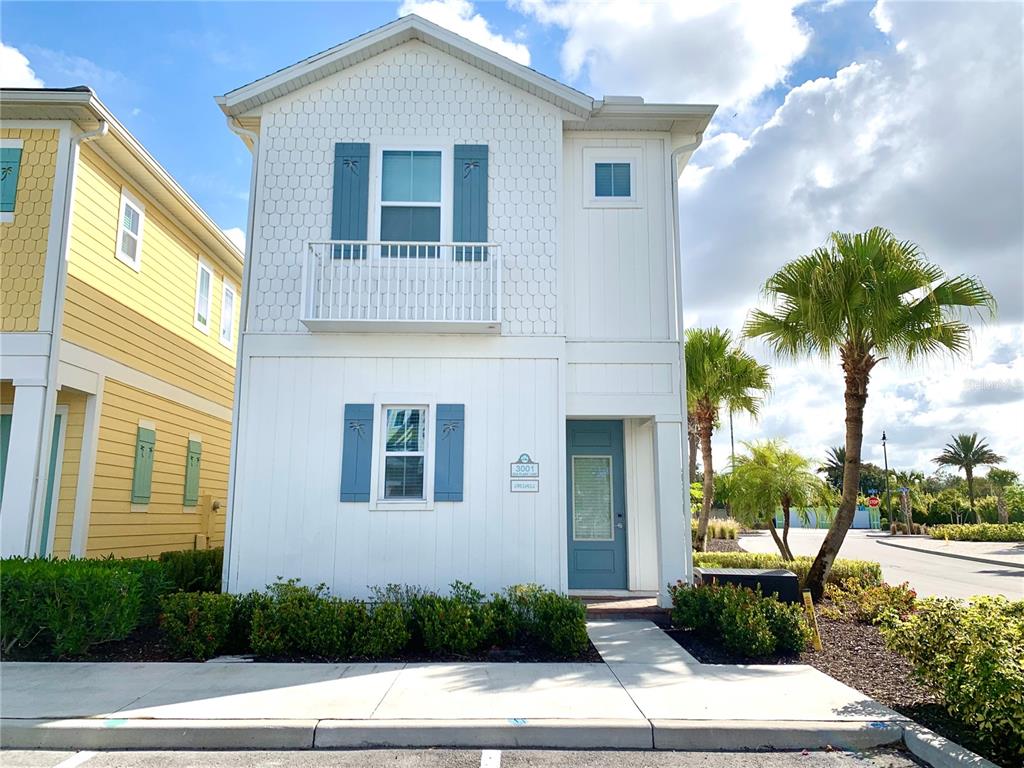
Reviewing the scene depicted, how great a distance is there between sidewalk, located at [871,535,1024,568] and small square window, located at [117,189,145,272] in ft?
75.4

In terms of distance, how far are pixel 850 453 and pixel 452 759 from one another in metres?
7.87

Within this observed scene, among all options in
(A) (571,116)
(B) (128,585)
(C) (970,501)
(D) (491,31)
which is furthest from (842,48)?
(C) (970,501)

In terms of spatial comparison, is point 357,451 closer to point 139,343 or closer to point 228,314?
point 139,343

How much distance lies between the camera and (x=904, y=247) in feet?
33.6

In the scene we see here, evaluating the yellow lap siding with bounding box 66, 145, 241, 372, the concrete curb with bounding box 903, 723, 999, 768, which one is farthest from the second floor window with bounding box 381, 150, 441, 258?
the concrete curb with bounding box 903, 723, 999, 768

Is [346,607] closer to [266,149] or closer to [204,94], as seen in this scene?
[266,149]

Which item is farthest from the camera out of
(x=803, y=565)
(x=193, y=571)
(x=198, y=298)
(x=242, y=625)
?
(x=198, y=298)

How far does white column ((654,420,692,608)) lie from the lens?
9.63 metres

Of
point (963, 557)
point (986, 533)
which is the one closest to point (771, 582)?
point (963, 557)

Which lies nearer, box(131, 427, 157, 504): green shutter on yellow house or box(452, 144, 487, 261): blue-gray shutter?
box(452, 144, 487, 261): blue-gray shutter

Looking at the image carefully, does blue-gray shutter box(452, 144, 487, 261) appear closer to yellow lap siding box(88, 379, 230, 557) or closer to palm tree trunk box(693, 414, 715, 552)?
yellow lap siding box(88, 379, 230, 557)

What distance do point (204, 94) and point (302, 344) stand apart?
3.94 meters

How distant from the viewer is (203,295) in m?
14.7

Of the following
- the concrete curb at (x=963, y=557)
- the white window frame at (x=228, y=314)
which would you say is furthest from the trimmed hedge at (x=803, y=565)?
the concrete curb at (x=963, y=557)
